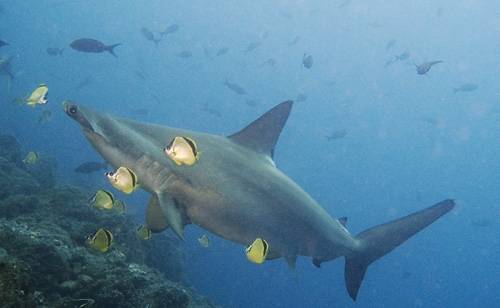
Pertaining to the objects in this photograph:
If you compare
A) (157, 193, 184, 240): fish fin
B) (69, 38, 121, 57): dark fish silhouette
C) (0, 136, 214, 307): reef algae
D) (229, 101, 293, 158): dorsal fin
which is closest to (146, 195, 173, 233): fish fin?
(157, 193, 184, 240): fish fin

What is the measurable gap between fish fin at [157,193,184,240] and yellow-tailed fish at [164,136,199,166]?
375mm

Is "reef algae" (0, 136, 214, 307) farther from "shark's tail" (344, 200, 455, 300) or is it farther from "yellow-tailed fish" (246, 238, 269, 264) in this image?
"shark's tail" (344, 200, 455, 300)

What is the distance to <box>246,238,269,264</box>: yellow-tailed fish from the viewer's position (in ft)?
15.2

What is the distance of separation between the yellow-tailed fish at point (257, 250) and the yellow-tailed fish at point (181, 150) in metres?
1.24

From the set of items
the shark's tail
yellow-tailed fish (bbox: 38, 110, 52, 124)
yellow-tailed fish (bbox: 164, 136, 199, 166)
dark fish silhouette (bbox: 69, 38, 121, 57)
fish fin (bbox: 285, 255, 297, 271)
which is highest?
yellow-tailed fish (bbox: 164, 136, 199, 166)

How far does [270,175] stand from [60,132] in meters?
49.3

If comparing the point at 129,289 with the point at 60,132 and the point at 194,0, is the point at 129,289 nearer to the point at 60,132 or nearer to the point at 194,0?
the point at 60,132

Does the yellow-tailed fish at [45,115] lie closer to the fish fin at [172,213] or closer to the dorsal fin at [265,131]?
the dorsal fin at [265,131]

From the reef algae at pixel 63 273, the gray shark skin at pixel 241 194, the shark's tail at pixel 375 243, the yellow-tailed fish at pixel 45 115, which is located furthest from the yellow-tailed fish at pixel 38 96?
the yellow-tailed fish at pixel 45 115

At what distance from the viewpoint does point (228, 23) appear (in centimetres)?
19100

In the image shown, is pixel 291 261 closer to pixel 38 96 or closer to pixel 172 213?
pixel 172 213

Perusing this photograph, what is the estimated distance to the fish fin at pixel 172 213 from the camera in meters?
3.94

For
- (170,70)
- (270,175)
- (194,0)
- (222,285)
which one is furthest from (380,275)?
(194,0)

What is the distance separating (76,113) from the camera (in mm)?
3629
